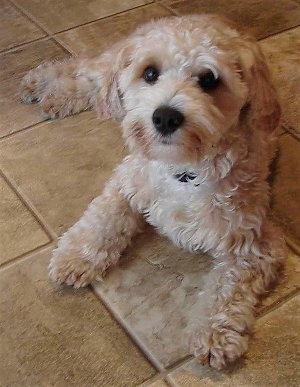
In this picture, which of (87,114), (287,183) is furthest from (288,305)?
(87,114)

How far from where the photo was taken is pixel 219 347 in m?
1.46

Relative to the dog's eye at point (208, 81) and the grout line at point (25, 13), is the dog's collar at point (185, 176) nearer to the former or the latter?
the dog's eye at point (208, 81)

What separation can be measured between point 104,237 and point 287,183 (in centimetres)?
60

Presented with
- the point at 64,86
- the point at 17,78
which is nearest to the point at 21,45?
the point at 17,78

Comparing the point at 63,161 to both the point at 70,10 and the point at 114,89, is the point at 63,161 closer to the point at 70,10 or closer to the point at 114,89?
the point at 114,89

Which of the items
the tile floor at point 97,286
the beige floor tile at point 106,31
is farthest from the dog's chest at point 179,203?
the beige floor tile at point 106,31

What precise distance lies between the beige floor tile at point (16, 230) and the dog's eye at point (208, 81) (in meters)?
0.64

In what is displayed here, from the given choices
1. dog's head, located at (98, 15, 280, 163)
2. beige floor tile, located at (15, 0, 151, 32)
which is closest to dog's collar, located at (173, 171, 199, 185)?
dog's head, located at (98, 15, 280, 163)

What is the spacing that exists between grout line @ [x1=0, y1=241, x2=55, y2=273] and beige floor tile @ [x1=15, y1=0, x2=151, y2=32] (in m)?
1.18

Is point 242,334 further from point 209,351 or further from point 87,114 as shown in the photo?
point 87,114

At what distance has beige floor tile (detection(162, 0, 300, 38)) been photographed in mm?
2605

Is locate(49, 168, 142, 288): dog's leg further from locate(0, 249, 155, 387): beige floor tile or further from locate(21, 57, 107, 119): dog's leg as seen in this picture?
locate(21, 57, 107, 119): dog's leg

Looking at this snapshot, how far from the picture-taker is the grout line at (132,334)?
4.86 ft

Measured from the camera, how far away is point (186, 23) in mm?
1455
